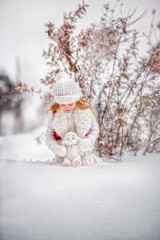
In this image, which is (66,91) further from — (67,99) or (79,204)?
(79,204)

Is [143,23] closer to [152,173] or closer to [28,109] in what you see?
[152,173]

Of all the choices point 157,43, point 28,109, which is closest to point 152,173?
point 157,43

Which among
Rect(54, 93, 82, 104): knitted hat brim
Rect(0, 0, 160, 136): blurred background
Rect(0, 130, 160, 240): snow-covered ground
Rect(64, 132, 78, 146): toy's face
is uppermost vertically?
Rect(0, 0, 160, 136): blurred background

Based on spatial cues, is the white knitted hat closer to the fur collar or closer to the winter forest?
the fur collar

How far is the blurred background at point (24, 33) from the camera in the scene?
112 cm

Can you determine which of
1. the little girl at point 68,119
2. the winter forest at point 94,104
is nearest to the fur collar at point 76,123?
the little girl at point 68,119

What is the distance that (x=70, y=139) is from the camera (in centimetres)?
128

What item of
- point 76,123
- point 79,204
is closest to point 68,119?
point 76,123

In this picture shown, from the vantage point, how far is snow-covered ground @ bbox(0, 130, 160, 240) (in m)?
0.61

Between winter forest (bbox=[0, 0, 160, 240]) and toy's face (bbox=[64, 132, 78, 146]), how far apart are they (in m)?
0.17

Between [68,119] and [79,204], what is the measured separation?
672 millimetres

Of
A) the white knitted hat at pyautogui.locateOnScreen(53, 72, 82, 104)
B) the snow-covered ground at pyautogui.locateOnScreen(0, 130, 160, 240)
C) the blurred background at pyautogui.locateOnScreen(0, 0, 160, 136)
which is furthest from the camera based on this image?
the white knitted hat at pyautogui.locateOnScreen(53, 72, 82, 104)

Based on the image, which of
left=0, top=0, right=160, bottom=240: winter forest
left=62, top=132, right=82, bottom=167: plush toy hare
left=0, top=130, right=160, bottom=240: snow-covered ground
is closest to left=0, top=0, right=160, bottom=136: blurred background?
left=0, top=0, right=160, bottom=240: winter forest

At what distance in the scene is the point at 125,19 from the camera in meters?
1.33
